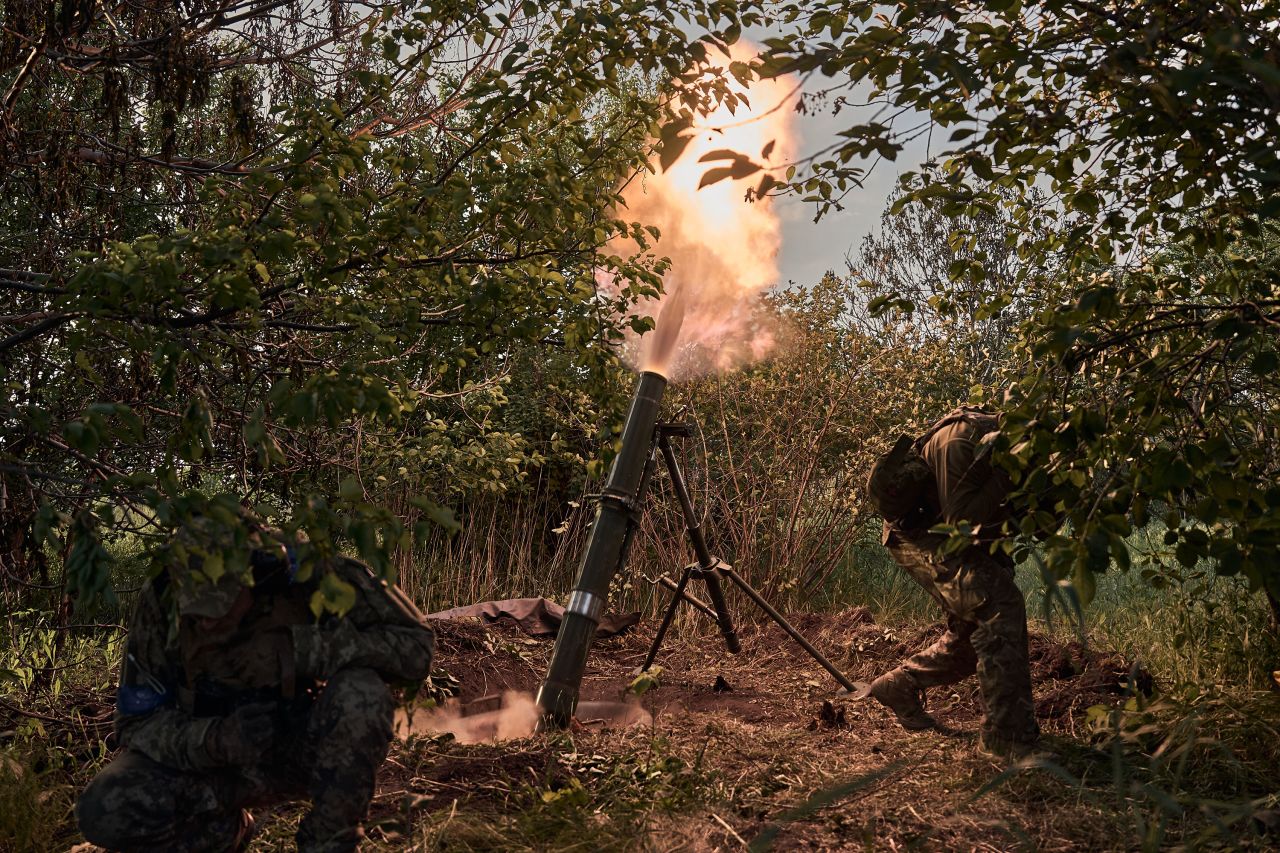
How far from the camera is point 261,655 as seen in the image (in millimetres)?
3725

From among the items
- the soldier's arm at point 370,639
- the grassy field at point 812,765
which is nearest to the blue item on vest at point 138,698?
the soldier's arm at point 370,639

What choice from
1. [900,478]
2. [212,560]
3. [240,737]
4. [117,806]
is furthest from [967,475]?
[117,806]

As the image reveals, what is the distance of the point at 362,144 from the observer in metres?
4.23

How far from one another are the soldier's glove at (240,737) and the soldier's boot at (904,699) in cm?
336

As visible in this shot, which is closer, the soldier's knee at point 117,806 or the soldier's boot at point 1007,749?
the soldier's knee at point 117,806

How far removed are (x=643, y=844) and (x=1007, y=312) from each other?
44.1 ft

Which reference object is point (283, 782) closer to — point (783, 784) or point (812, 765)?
point (783, 784)

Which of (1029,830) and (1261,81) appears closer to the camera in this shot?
(1261,81)

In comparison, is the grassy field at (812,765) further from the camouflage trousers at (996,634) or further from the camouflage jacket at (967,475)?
the camouflage jacket at (967,475)

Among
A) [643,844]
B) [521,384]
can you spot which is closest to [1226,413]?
[643,844]

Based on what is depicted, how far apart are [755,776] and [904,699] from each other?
127 centimetres

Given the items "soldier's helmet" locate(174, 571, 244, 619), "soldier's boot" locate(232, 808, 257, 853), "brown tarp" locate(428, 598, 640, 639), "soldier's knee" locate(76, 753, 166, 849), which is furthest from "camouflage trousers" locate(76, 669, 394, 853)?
"brown tarp" locate(428, 598, 640, 639)

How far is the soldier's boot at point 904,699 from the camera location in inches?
227

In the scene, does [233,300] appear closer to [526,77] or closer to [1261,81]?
[526,77]
